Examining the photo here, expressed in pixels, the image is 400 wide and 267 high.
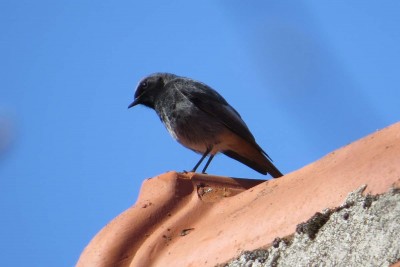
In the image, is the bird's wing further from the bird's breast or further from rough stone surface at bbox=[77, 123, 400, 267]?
rough stone surface at bbox=[77, 123, 400, 267]

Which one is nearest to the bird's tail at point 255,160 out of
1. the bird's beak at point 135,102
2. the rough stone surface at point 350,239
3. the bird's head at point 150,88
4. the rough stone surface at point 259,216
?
the bird's head at point 150,88

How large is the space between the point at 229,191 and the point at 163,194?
0.95 feet

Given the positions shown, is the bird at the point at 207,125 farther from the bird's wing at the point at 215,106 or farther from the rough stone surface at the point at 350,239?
the rough stone surface at the point at 350,239

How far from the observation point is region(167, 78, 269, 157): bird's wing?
26.3 feet

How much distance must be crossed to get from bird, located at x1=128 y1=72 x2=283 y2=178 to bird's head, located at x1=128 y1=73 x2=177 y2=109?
42 cm

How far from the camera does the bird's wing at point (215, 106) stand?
801cm

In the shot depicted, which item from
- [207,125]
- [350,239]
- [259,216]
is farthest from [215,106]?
[350,239]

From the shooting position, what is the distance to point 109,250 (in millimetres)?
3656

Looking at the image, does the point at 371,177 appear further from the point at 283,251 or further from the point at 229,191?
the point at 229,191

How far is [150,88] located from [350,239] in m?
Answer: 6.61

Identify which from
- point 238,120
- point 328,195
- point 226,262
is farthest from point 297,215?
point 238,120

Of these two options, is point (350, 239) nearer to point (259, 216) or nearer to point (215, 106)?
point (259, 216)

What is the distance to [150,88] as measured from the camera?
9.13m

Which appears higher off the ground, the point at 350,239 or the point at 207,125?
the point at 207,125
